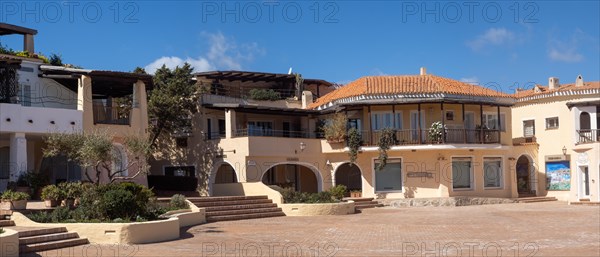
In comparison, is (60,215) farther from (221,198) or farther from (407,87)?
(407,87)

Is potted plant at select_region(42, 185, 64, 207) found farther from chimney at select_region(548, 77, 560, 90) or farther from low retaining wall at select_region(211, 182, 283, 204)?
chimney at select_region(548, 77, 560, 90)

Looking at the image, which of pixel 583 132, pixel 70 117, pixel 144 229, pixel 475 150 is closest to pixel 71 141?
pixel 70 117

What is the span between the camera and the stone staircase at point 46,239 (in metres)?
16.4

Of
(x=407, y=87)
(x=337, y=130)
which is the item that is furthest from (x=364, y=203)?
(x=407, y=87)

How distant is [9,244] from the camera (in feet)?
48.8

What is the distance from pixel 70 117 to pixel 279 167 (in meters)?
15.0

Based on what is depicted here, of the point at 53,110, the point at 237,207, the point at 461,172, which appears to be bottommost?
the point at 237,207

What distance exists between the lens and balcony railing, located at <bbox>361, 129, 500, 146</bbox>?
35406mm

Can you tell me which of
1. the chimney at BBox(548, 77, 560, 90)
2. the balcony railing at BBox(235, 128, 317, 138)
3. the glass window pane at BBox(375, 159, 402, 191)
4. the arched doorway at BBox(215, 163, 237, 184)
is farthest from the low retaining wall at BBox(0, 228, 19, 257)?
the chimney at BBox(548, 77, 560, 90)

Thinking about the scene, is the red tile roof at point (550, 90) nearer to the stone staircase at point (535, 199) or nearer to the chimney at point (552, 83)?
the chimney at point (552, 83)

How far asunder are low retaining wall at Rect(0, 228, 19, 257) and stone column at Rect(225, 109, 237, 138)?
1975cm

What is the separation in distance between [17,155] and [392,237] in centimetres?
1467

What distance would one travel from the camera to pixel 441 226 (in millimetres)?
23250

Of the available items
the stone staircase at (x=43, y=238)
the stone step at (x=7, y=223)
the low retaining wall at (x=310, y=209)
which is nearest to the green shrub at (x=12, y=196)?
the stone staircase at (x=43, y=238)
